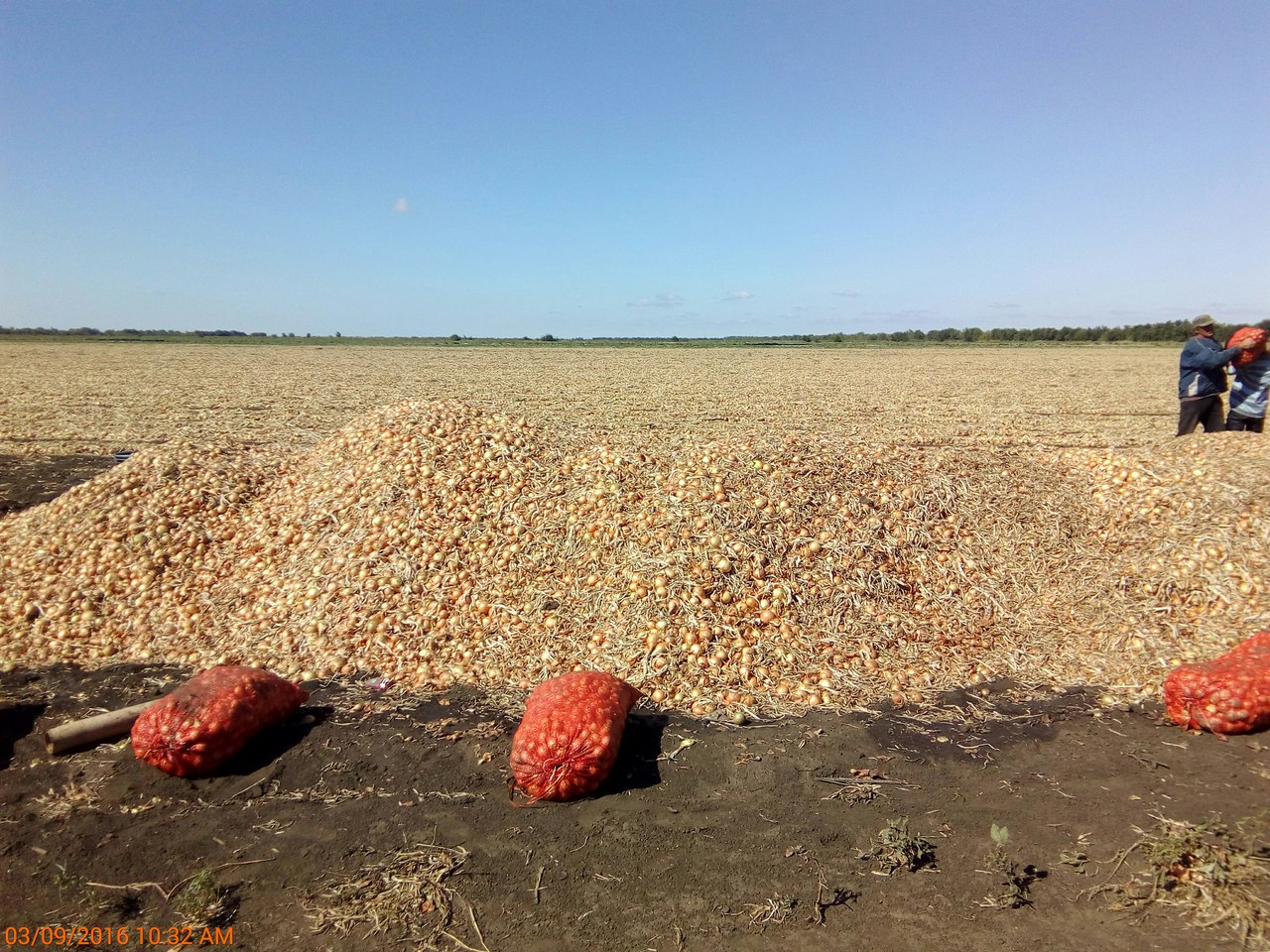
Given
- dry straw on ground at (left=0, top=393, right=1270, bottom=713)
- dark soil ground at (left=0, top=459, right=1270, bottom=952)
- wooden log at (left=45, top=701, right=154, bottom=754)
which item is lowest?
dark soil ground at (left=0, top=459, right=1270, bottom=952)

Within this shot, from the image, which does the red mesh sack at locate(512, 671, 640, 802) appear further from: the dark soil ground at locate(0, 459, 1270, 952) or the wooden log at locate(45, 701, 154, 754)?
the wooden log at locate(45, 701, 154, 754)

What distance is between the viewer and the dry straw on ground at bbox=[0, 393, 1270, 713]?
202 inches

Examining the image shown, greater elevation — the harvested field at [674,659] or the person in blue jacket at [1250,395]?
the person in blue jacket at [1250,395]

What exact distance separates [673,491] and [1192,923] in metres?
4.28

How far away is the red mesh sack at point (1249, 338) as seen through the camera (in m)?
8.23

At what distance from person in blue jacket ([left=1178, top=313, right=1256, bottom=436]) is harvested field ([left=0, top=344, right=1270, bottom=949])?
1166 mm

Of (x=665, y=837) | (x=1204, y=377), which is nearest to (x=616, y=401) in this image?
(x=1204, y=377)

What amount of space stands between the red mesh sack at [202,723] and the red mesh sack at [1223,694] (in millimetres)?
5511

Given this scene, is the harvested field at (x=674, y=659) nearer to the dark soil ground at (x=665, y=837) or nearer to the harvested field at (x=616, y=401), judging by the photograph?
the dark soil ground at (x=665, y=837)

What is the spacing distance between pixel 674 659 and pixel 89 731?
3.57 meters

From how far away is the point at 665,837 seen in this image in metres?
3.45

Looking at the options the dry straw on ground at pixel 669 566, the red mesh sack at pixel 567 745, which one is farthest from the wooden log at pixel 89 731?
the red mesh sack at pixel 567 745
